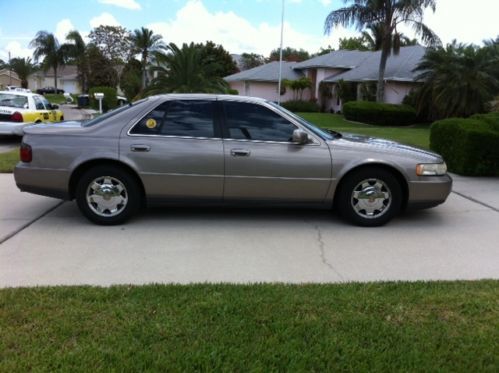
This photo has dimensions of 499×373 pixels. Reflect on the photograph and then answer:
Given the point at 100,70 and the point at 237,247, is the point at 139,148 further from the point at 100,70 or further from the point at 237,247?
the point at 100,70

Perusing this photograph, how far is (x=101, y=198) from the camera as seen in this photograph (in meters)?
5.78

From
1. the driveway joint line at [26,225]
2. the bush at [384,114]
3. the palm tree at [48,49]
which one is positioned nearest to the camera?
the driveway joint line at [26,225]

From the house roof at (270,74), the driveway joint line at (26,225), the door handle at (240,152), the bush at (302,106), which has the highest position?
the house roof at (270,74)

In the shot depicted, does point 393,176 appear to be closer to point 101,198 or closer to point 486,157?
point 101,198

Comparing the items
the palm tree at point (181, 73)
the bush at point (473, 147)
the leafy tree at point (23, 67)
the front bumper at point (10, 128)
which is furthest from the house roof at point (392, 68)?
the leafy tree at point (23, 67)

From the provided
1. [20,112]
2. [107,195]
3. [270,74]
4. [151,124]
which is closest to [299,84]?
[270,74]

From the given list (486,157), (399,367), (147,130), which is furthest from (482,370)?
(486,157)

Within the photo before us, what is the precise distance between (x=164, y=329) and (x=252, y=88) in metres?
41.1

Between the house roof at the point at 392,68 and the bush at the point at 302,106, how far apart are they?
220 centimetres

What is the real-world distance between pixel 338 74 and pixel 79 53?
37811 mm

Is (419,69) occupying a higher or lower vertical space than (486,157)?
higher

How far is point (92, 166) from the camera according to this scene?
227 inches

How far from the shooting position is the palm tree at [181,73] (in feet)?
62.5

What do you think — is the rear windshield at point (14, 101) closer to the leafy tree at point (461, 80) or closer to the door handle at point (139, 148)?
the door handle at point (139, 148)
